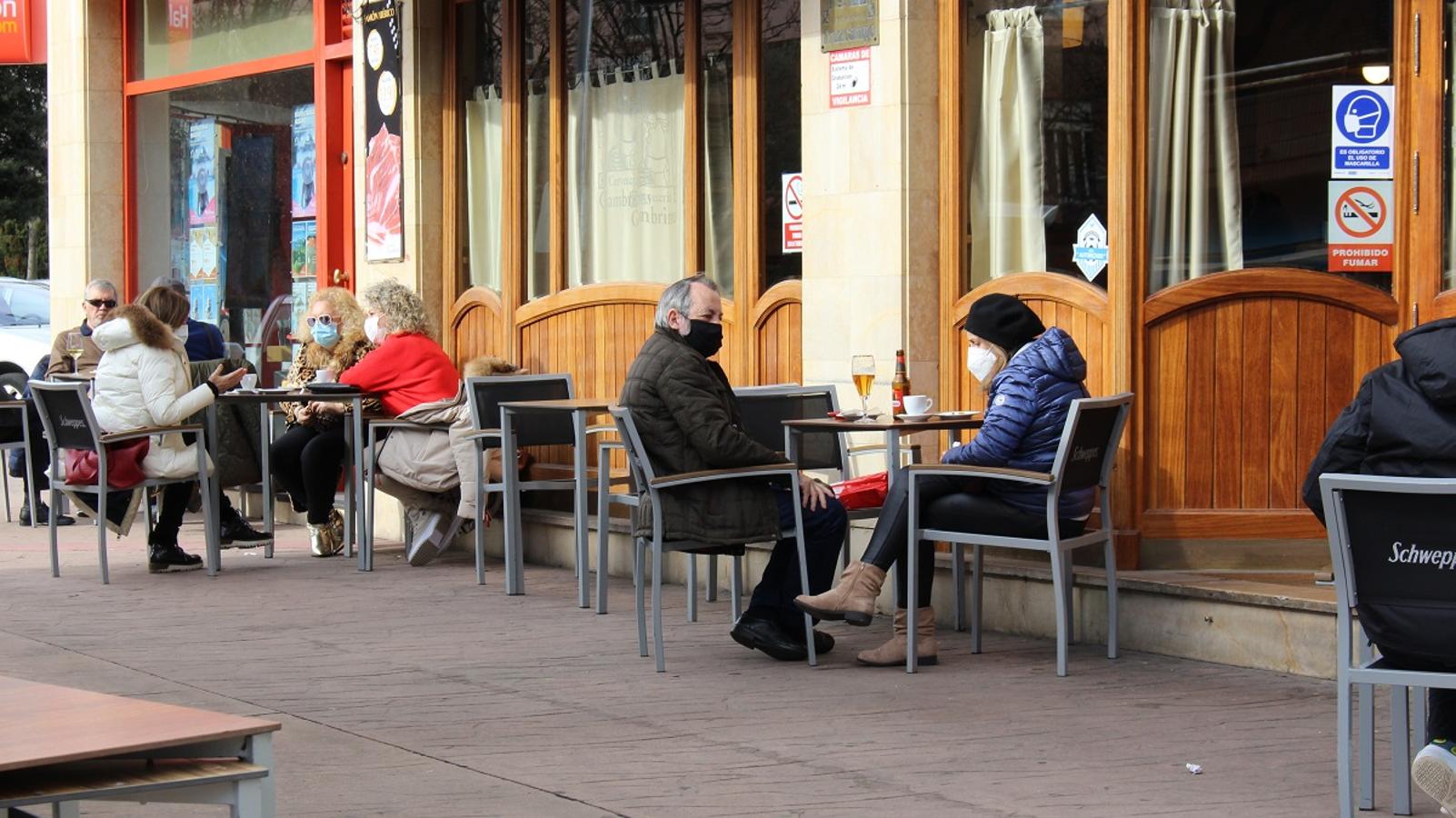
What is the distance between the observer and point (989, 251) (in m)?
8.79

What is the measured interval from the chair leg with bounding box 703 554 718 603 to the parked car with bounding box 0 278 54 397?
13.4 meters

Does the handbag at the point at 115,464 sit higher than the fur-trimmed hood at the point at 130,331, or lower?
lower

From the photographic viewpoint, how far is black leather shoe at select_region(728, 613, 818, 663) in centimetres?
748

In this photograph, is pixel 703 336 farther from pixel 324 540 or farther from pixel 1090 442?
pixel 324 540

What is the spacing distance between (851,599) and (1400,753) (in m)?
2.43

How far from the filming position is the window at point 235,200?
13.4 metres

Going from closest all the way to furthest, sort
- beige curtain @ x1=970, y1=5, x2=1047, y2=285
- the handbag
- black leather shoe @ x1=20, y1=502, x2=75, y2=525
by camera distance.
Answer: beige curtain @ x1=970, y1=5, x2=1047, y2=285
the handbag
black leather shoe @ x1=20, y1=502, x2=75, y2=525

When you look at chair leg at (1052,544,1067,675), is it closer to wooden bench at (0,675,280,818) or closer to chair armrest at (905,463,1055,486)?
chair armrest at (905,463,1055,486)

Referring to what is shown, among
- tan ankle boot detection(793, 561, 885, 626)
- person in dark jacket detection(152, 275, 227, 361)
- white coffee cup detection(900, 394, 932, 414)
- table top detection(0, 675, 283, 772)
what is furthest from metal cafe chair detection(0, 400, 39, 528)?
table top detection(0, 675, 283, 772)

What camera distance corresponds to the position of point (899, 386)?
26.8 feet

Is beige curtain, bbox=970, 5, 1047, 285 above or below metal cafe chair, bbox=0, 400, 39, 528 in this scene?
above

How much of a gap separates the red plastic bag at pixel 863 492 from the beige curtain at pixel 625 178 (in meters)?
2.69

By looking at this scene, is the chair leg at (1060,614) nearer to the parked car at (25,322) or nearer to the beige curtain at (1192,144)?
the beige curtain at (1192,144)

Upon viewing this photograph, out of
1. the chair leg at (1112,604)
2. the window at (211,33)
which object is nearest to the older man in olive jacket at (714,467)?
the chair leg at (1112,604)
